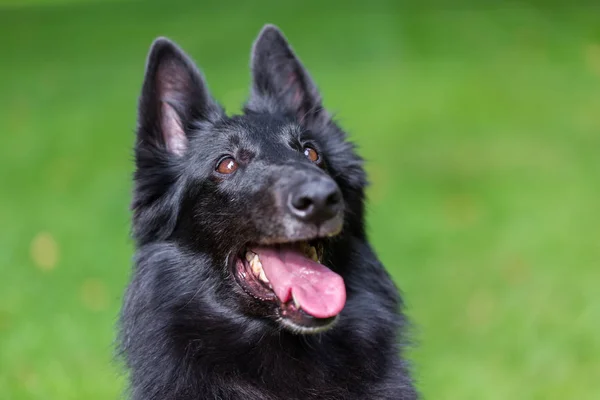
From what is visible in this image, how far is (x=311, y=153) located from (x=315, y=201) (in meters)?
0.74

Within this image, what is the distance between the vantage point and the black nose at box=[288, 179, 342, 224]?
11.8 feet

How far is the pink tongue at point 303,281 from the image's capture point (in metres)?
3.64

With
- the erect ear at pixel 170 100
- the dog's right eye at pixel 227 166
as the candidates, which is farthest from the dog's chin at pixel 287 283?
the erect ear at pixel 170 100

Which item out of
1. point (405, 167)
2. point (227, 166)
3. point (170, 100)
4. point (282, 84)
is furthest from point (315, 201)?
point (405, 167)

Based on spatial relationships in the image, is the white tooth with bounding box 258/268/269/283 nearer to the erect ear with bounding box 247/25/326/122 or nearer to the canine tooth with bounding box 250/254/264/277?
the canine tooth with bounding box 250/254/264/277

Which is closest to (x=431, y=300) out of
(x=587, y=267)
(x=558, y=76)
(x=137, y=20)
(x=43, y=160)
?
(x=587, y=267)

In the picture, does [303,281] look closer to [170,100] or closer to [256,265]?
[256,265]

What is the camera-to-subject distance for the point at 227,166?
4133 millimetres

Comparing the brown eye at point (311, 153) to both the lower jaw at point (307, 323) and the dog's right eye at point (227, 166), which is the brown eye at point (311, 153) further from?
the lower jaw at point (307, 323)

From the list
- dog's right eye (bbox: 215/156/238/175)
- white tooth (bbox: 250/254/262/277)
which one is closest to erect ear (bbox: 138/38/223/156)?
dog's right eye (bbox: 215/156/238/175)

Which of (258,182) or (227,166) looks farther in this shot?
(227,166)

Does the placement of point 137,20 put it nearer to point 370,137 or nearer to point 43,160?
point 43,160

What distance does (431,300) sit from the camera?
304 inches

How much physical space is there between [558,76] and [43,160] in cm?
890
